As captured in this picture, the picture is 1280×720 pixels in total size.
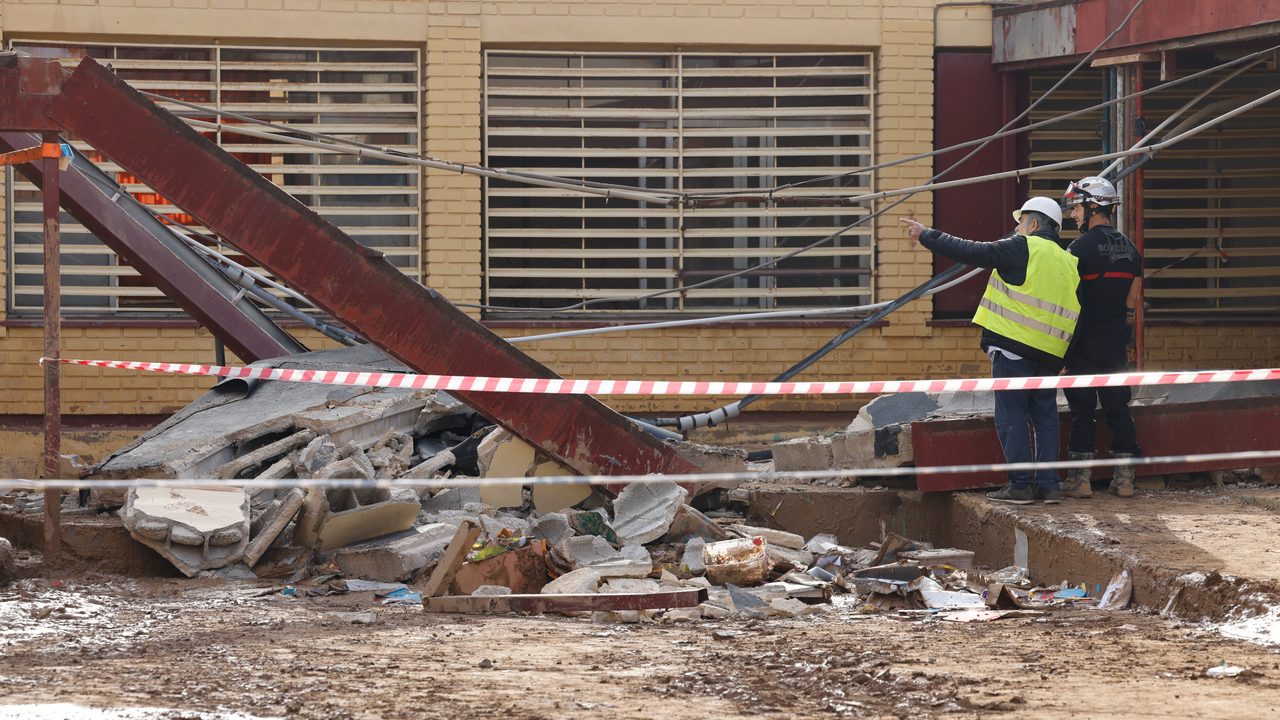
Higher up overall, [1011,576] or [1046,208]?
[1046,208]

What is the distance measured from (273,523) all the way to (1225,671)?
5.11m

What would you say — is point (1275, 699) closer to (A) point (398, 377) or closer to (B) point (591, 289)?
(A) point (398, 377)

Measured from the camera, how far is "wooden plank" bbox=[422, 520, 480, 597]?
24.5 ft

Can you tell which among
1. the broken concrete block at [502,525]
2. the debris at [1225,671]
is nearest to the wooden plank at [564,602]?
the broken concrete block at [502,525]

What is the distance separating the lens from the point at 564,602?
7273 mm

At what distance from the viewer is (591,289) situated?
1371 centimetres

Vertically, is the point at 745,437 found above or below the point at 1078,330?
below

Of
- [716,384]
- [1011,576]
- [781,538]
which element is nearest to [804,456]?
[781,538]

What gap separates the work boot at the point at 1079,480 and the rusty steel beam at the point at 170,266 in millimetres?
5250

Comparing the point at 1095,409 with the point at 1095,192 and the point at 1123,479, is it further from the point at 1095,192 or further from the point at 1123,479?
the point at 1095,192

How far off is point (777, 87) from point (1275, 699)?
9.41 metres

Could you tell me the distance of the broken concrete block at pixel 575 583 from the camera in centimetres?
757

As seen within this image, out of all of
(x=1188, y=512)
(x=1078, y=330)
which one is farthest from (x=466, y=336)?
(x=1188, y=512)

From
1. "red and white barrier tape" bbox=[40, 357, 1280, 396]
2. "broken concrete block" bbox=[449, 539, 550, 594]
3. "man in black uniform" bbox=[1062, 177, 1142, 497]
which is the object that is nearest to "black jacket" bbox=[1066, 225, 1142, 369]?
"man in black uniform" bbox=[1062, 177, 1142, 497]
